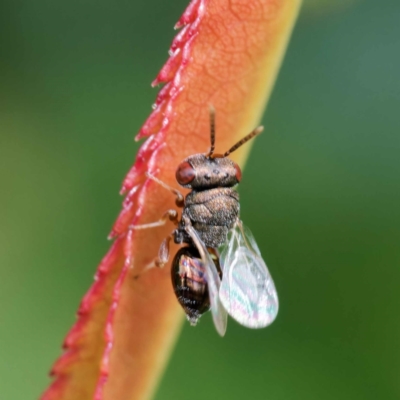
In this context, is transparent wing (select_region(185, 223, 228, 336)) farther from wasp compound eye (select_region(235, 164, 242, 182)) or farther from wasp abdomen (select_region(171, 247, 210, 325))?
wasp compound eye (select_region(235, 164, 242, 182))

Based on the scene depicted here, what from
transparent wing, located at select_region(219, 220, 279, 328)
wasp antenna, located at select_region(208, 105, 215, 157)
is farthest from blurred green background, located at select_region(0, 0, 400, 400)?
wasp antenna, located at select_region(208, 105, 215, 157)

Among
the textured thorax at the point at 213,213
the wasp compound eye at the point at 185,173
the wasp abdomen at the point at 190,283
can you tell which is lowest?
the wasp abdomen at the point at 190,283

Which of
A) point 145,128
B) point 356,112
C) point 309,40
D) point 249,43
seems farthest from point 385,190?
point 145,128

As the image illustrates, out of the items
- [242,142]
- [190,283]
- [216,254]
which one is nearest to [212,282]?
[190,283]

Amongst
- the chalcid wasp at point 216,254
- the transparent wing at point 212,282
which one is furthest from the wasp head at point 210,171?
the transparent wing at point 212,282

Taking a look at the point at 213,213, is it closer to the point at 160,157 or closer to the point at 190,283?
the point at 190,283

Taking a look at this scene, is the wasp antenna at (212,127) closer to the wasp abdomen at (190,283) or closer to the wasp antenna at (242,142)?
the wasp antenna at (242,142)

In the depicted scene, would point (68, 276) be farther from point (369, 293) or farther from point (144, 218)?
point (369, 293)
